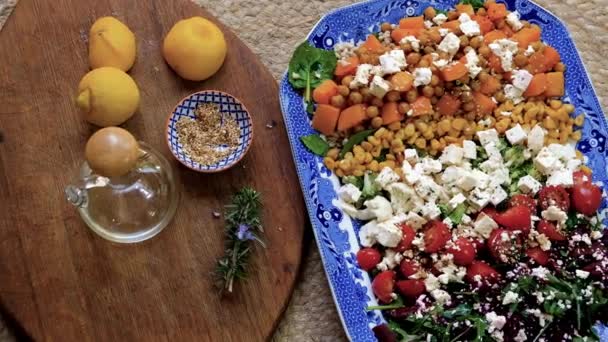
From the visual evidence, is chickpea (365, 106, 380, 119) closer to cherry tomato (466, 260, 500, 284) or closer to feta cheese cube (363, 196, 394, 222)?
feta cheese cube (363, 196, 394, 222)

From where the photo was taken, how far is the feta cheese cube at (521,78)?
1.89 metres

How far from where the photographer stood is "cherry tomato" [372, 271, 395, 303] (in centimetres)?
176

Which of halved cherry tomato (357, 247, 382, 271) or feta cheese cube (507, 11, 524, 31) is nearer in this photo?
halved cherry tomato (357, 247, 382, 271)

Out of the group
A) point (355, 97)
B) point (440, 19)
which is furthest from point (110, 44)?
point (440, 19)

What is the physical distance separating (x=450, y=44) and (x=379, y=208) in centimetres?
42

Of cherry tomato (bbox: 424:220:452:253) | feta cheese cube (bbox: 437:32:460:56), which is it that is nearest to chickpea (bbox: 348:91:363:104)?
feta cheese cube (bbox: 437:32:460:56)

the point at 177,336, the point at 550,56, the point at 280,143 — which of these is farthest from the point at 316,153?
the point at 550,56

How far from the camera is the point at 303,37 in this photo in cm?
208

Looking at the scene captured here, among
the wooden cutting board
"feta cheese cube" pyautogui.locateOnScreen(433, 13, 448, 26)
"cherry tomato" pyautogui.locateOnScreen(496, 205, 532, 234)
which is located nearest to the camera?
the wooden cutting board

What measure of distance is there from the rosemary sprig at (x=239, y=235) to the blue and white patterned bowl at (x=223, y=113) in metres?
0.08

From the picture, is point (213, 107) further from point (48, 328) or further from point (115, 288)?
point (48, 328)

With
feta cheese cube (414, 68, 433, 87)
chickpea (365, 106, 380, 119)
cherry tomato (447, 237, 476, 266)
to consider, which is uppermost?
feta cheese cube (414, 68, 433, 87)

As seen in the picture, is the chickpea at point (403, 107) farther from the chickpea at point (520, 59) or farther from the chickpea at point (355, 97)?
the chickpea at point (520, 59)

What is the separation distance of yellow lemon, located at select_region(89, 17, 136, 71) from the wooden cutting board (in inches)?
1.7
